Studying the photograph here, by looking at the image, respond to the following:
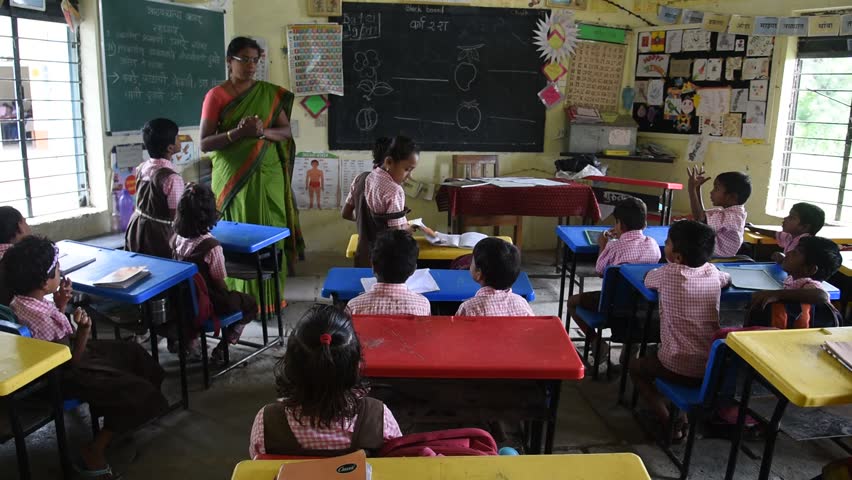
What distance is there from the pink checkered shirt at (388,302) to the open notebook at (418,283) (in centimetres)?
13

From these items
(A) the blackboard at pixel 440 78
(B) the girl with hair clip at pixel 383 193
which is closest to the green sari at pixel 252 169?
(B) the girl with hair clip at pixel 383 193

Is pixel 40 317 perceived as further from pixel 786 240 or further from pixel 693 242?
pixel 786 240

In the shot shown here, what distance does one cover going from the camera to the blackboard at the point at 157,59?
157 inches

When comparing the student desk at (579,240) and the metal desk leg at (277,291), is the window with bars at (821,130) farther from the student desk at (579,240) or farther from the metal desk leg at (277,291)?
the metal desk leg at (277,291)

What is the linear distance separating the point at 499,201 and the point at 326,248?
161cm

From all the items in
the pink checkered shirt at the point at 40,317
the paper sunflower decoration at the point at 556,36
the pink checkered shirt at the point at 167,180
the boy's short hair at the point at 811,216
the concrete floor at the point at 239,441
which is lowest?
the concrete floor at the point at 239,441

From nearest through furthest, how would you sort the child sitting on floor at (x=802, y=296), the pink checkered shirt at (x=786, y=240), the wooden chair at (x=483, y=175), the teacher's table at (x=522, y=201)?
the child sitting on floor at (x=802, y=296)
the pink checkered shirt at (x=786, y=240)
the teacher's table at (x=522, y=201)
the wooden chair at (x=483, y=175)

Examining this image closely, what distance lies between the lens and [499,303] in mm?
2217

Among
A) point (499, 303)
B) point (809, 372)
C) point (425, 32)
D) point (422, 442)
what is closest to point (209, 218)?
point (499, 303)

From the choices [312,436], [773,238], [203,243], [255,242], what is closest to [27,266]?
[203,243]

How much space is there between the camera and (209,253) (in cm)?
296

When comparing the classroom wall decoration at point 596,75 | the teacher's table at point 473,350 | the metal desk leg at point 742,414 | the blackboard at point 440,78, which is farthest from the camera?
the classroom wall decoration at point 596,75

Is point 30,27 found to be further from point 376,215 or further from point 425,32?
point 425,32

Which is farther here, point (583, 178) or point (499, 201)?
point (583, 178)
